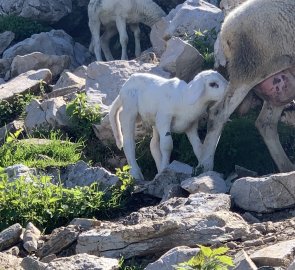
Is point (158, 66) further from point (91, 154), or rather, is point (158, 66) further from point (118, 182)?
point (118, 182)

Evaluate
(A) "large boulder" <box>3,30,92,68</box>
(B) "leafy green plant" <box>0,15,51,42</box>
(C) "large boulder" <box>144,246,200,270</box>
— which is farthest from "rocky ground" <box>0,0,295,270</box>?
(B) "leafy green plant" <box>0,15,51,42</box>

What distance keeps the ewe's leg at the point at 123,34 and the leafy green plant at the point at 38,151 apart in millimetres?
3916

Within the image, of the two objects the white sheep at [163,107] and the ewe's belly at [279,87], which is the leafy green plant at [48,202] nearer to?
the white sheep at [163,107]

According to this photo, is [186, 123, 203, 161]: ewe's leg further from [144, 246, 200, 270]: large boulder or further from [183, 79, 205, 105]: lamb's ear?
[144, 246, 200, 270]: large boulder

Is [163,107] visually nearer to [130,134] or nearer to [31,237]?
[130,134]

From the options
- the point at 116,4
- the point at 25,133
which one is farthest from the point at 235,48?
the point at 116,4

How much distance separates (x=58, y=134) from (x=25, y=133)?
62cm

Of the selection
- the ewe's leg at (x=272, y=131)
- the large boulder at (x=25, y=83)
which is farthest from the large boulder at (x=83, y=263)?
the large boulder at (x=25, y=83)

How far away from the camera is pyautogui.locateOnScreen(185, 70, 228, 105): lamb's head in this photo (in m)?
10.7

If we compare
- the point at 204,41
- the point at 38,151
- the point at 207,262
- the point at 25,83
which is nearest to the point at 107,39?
the point at 25,83

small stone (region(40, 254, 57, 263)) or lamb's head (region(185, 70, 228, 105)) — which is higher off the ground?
lamb's head (region(185, 70, 228, 105))

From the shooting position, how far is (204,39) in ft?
46.2

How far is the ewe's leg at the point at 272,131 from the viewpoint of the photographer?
1158 centimetres

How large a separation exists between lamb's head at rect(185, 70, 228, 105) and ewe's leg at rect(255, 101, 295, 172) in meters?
1.24
